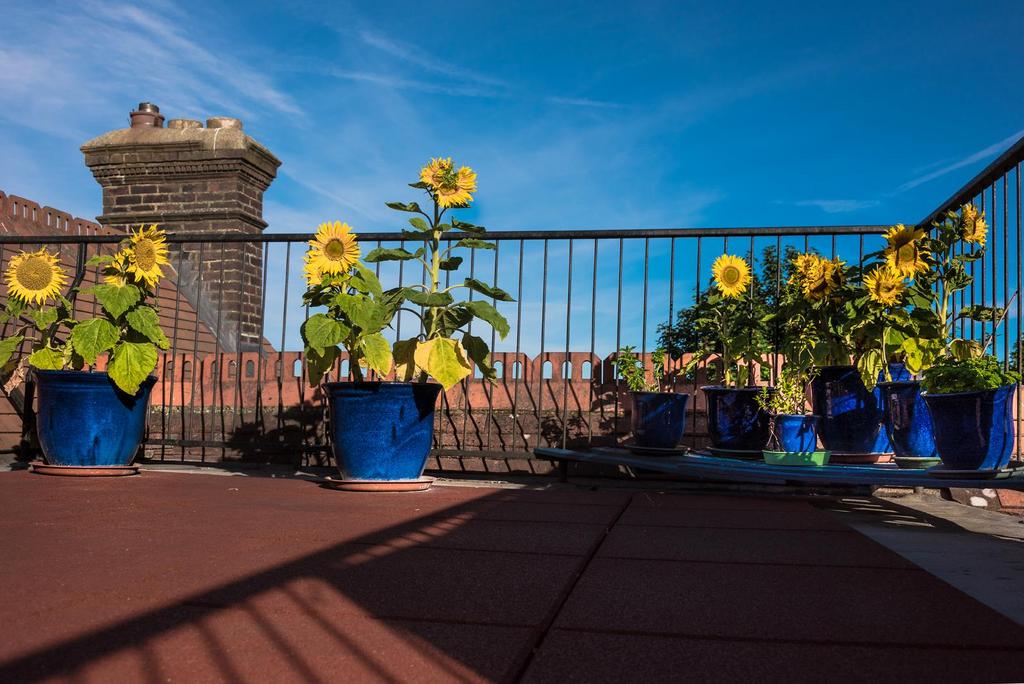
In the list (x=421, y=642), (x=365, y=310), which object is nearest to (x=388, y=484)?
(x=365, y=310)

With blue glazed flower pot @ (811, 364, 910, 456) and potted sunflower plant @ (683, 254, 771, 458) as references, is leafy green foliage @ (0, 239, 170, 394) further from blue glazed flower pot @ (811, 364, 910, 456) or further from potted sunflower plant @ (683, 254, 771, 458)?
blue glazed flower pot @ (811, 364, 910, 456)

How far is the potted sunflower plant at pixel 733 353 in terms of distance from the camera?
3.71 metres

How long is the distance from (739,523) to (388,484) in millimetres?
1464

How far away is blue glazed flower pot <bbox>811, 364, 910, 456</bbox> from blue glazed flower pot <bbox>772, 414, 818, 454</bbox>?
0.37 ft

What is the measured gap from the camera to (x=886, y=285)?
3.33m

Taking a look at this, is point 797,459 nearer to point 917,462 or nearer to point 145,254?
point 917,462

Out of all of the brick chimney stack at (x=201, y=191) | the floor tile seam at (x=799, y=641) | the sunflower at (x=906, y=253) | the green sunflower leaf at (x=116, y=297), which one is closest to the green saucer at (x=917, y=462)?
the sunflower at (x=906, y=253)

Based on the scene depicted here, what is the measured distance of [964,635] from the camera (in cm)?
134

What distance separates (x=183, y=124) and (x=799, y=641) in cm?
888

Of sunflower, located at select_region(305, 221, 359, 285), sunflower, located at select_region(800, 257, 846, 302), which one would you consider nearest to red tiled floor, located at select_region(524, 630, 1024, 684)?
sunflower, located at select_region(305, 221, 359, 285)

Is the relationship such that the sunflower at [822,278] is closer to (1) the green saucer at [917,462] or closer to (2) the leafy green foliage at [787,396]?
(2) the leafy green foliage at [787,396]

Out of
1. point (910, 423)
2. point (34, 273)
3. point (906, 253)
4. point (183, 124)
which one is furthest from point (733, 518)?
point (183, 124)

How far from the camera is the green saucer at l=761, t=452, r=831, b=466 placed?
10.9 ft

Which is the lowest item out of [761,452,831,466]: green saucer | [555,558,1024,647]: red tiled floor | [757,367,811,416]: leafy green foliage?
[555,558,1024,647]: red tiled floor
